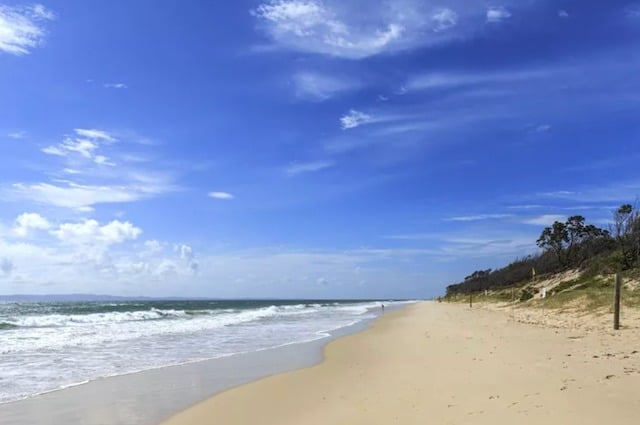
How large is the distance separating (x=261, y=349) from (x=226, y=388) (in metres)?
7.37

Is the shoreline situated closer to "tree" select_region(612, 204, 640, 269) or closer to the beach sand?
the beach sand

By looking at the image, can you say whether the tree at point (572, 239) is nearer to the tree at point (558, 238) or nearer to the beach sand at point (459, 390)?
the tree at point (558, 238)

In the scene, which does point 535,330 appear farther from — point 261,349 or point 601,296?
point 261,349

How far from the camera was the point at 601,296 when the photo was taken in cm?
2239

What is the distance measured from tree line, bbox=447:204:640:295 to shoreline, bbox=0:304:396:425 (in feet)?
69.0

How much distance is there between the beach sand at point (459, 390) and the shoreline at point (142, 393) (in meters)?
0.63

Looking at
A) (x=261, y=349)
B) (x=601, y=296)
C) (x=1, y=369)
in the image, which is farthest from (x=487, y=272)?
(x=1, y=369)

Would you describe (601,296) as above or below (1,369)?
above

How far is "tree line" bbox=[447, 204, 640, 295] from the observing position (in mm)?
35500

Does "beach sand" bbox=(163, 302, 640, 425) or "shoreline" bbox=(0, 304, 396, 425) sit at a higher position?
"beach sand" bbox=(163, 302, 640, 425)

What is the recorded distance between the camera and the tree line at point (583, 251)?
1398 inches

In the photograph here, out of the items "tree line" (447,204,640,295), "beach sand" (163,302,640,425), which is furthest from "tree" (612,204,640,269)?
"beach sand" (163,302,640,425)

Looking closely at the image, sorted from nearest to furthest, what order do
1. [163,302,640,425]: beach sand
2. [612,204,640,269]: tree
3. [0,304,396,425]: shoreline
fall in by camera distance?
[163,302,640,425]: beach sand
[0,304,396,425]: shoreline
[612,204,640,269]: tree

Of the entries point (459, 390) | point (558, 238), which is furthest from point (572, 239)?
point (459, 390)
